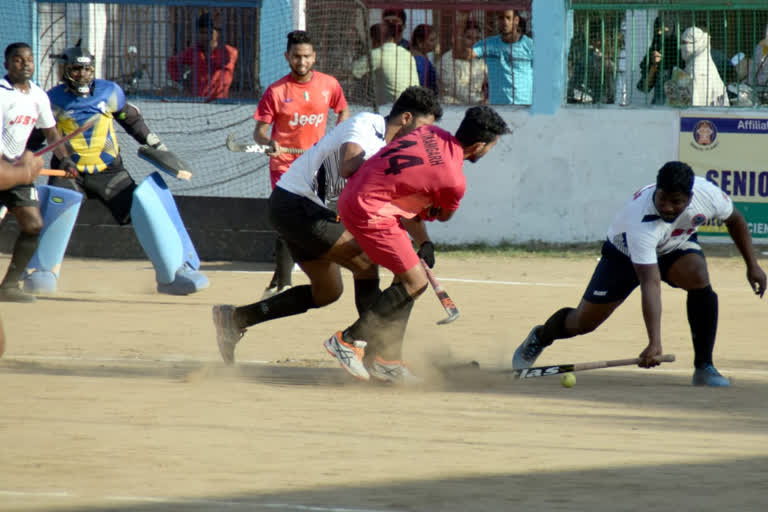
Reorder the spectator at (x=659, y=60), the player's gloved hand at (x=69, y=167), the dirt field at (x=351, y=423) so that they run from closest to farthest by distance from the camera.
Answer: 1. the dirt field at (x=351, y=423)
2. the player's gloved hand at (x=69, y=167)
3. the spectator at (x=659, y=60)

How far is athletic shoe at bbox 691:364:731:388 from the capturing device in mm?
6855

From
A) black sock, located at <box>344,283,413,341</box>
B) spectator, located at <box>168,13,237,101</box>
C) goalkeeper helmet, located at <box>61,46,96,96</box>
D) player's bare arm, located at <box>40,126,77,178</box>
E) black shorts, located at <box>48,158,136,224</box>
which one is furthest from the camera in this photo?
spectator, located at <box>168,13,237,101</box>

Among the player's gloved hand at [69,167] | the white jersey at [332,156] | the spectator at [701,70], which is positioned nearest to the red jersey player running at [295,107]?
the player's gloved hand at [69,167]

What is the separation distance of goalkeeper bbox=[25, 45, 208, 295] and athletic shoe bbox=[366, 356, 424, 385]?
4.26 metres

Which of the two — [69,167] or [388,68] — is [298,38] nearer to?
[69,167]

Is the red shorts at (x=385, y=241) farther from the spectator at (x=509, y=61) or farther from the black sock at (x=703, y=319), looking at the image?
the spectator at (x=509, y=61)

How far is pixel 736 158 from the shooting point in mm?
13641

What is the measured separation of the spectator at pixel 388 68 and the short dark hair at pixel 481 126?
7.54 metres

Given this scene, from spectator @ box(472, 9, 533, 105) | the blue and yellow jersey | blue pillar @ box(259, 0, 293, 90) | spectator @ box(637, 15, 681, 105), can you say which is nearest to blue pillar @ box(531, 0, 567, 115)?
spectator @ box(472, 9, 533, 105)

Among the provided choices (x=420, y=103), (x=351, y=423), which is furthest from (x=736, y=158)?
(x=351, y=423)

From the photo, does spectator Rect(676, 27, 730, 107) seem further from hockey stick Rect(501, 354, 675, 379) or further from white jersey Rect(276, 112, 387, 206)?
white jersey Rect(276, 112, 387, 206)

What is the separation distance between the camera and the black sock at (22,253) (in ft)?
32.9

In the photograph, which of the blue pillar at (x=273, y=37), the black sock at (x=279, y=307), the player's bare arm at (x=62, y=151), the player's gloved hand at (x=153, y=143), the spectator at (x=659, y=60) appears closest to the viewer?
the black sock at (x=279, y=307)

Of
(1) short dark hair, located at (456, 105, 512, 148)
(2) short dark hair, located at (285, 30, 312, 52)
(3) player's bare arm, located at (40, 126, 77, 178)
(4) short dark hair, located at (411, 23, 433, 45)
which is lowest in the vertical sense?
(3) player's bare arm, located at (40, 126, 77, 178)
